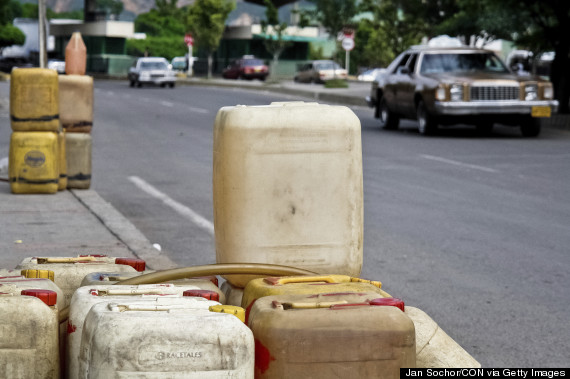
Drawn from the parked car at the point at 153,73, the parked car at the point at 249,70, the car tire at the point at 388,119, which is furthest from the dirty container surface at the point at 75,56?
the parked car at the point at 249,70

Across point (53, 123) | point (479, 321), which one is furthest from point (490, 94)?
point (479, 321)

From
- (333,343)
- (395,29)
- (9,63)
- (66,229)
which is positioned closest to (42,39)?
(66,229)

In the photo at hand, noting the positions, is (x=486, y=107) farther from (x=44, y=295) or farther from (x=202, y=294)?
(x=44, y=295)

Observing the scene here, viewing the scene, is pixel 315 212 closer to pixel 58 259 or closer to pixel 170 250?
pixel 58 259

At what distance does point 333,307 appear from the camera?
11.6 feet

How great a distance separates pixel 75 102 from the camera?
37.7ft

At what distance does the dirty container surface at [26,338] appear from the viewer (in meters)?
3.52

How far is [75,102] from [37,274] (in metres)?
7.23

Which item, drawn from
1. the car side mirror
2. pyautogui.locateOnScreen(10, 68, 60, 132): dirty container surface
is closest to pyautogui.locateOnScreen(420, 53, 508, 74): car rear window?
the car side mirror

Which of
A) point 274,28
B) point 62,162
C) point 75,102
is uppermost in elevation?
point 274,28

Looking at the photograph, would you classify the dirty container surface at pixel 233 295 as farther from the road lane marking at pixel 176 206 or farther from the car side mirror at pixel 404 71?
the car side mirror at pixel 404 71

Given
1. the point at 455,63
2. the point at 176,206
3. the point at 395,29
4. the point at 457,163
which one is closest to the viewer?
the point at 176,206

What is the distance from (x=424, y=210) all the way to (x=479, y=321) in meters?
4.65

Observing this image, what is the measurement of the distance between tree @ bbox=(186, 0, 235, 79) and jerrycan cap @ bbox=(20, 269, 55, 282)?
70.9 meters
